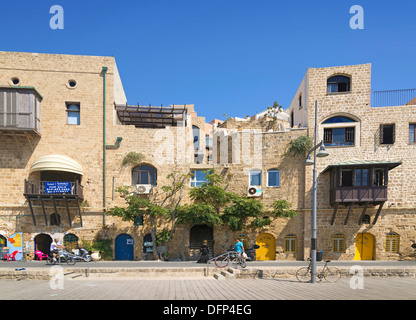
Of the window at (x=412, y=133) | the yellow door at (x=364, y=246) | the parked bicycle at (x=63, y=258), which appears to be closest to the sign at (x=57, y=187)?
→ the parked bicycle at (x=63, y=258)

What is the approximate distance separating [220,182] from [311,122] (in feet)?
25.7

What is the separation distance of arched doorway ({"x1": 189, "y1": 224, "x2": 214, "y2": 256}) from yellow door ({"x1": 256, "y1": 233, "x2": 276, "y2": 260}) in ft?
10.9

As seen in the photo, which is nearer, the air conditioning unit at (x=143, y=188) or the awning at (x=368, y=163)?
the awning at (x=368, y=163)

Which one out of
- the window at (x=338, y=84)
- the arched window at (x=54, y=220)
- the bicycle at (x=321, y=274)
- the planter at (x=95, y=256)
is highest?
the window at (x=338, y=84)

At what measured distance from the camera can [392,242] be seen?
683 inches

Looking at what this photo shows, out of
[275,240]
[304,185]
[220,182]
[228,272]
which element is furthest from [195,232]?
[304,185]

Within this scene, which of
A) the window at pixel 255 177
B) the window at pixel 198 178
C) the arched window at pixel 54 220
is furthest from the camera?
the window at pixel 198 178

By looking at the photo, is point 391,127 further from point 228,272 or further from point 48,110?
point 48,110

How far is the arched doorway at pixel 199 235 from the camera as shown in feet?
60.6

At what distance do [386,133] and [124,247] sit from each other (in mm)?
19806

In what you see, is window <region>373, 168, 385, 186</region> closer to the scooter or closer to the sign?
the scooter

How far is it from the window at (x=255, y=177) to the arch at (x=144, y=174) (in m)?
7.02

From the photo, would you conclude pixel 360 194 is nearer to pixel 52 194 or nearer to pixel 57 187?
pixel 57 187

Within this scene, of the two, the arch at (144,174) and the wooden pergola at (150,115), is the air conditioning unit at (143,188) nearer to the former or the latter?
the arch at (144,174)
